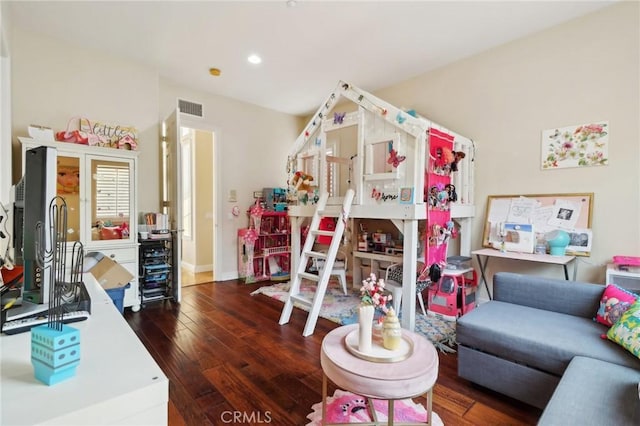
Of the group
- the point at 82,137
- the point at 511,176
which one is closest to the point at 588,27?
the point at 511,176

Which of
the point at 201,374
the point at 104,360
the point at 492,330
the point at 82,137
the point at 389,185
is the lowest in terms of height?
the point at 201,374

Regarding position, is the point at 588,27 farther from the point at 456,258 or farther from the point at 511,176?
the point at 456,258

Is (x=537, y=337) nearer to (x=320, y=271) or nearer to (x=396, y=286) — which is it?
(x=396, y=286)

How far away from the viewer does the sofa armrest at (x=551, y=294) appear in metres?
2.01

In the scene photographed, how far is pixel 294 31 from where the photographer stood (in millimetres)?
2977

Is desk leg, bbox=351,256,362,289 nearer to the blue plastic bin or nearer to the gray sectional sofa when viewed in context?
the gray sectional sofa

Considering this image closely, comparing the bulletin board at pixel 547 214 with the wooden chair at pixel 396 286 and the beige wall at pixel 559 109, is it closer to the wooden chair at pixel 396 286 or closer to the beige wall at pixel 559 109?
the beige wall at pixel 559 109

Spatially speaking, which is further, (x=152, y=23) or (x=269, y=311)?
(x=269, y=311)

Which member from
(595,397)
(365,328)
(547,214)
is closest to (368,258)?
(547,214)

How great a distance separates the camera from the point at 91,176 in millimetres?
3082

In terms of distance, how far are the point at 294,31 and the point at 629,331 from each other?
3.33 metres

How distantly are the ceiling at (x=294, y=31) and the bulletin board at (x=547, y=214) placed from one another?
1.67 m

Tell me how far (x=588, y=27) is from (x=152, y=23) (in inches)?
159

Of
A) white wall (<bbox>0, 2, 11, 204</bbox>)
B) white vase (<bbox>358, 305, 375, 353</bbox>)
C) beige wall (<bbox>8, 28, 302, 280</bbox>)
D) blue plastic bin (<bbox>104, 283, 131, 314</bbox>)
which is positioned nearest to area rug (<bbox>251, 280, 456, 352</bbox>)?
beige wall (<bbox>8, 28, 302, 280</bbox>)
